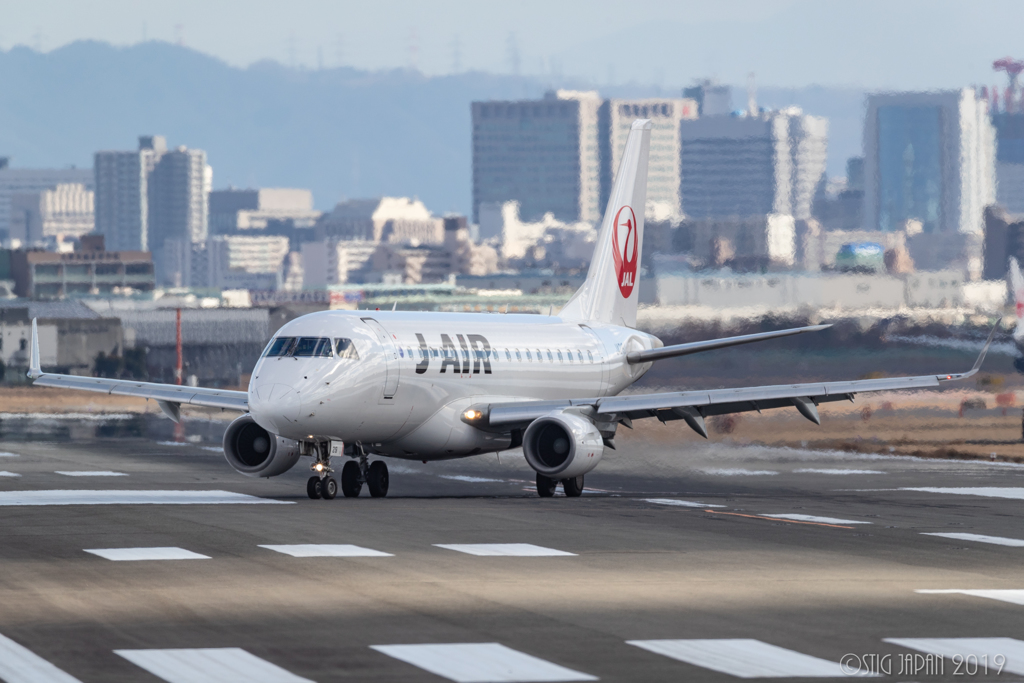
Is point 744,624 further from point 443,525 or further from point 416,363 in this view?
point 416,363

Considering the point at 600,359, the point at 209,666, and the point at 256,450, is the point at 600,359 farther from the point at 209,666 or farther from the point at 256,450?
the point at 209,666

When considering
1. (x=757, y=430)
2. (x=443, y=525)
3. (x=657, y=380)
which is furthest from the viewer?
(x=657, y=380)

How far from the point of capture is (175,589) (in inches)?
911

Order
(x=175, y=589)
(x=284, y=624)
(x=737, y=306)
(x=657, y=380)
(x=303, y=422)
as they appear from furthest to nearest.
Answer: (x=737, y=306), (x=657, y=380), (x=303, y=422), (x=175, y=589), (x=284, y=624)

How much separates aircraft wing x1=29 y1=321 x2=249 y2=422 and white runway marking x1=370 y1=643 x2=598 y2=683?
25.2 metres

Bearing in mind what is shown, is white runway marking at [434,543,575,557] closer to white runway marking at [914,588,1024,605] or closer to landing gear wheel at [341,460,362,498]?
white runway marking at [914,588,1024,605]

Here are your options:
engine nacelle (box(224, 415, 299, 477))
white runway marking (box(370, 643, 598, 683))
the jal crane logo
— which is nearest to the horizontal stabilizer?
the jal crane logo

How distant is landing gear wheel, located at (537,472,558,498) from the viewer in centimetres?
4270

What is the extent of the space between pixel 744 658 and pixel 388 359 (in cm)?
2336

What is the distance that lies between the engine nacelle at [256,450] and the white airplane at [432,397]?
3 cm

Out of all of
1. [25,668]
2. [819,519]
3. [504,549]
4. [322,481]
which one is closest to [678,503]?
[819,519]

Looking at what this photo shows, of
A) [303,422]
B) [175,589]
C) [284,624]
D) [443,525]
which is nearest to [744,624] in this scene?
[284,624]

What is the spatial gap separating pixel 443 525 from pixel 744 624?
13.1 metres

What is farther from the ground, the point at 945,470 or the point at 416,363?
the point at 416,363
